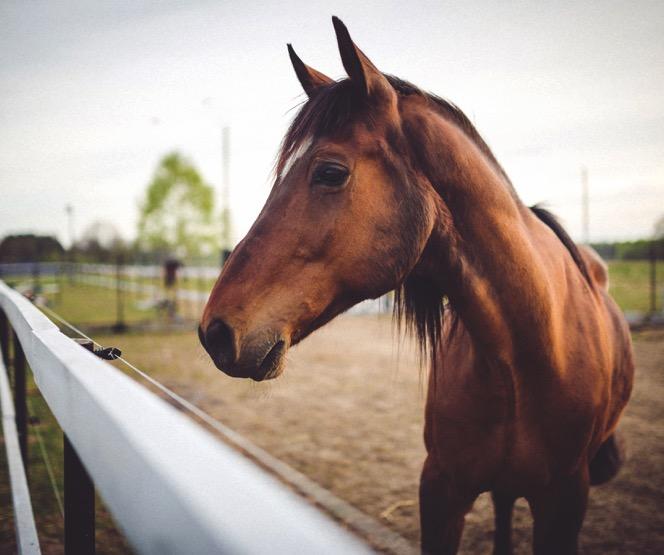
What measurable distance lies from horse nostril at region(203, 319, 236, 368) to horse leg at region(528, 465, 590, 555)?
1.63 meters

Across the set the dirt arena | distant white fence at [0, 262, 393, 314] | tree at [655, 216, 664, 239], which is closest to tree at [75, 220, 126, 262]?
distant white fence at [0, 262, 393, 314]

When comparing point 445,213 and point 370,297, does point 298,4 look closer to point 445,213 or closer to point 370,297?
point 445,213

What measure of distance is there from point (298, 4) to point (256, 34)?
0.38 metres

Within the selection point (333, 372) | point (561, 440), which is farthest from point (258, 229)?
point (333, 372)

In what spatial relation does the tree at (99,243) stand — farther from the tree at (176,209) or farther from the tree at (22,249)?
the tree at (22,249)

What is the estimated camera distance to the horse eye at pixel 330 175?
4.75 ft

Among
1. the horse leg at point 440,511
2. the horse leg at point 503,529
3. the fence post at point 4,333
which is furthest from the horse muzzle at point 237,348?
the fence post at point 4,333

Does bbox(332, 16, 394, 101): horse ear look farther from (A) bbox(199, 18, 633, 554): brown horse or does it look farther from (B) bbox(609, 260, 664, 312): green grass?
(B) bbox(609, 260, 664, 312): green grass

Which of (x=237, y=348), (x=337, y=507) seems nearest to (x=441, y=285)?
(x=237, y=348)

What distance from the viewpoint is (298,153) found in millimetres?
1511

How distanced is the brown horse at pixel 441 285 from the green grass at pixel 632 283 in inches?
635

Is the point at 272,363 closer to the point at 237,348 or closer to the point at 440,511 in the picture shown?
the point at 237,348

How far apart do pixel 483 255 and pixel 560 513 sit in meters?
1.38

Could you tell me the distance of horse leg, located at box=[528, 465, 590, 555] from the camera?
2.01 m
